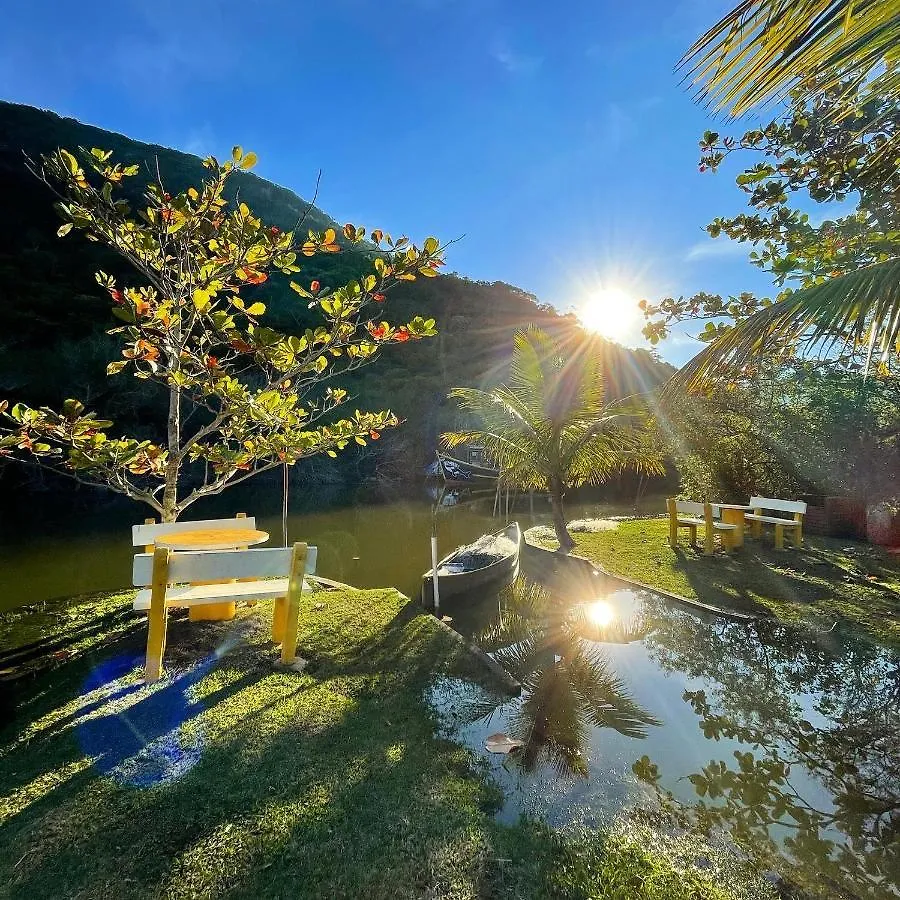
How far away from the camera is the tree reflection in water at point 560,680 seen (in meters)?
3.55

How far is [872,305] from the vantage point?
8.67 ft

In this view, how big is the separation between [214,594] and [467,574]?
150 inches

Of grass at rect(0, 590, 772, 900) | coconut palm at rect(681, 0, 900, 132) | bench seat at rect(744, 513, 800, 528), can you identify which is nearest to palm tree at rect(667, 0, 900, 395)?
coconut palm at rect(681, 0, 900, 132)

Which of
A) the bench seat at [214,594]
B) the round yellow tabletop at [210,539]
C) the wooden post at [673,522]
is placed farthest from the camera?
the wooden post at [673,522]

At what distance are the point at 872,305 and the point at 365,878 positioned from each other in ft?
12.7

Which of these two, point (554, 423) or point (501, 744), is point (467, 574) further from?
point (554, 423)

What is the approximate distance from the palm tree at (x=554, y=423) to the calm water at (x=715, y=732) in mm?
4353

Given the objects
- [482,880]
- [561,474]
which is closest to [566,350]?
[561,474]

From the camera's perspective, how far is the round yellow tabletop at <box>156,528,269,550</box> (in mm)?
4652

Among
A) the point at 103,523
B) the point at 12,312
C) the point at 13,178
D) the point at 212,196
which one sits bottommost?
the point at 103,523

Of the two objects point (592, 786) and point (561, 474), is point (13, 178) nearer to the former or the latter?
point (561, 474)

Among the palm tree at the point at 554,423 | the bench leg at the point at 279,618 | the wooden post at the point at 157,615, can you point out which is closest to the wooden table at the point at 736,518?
the palm tree at the point at 554,423

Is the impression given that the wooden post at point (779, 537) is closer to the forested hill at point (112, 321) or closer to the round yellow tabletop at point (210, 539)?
the forested hill at point (112, 321)

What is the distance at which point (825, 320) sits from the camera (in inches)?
108
